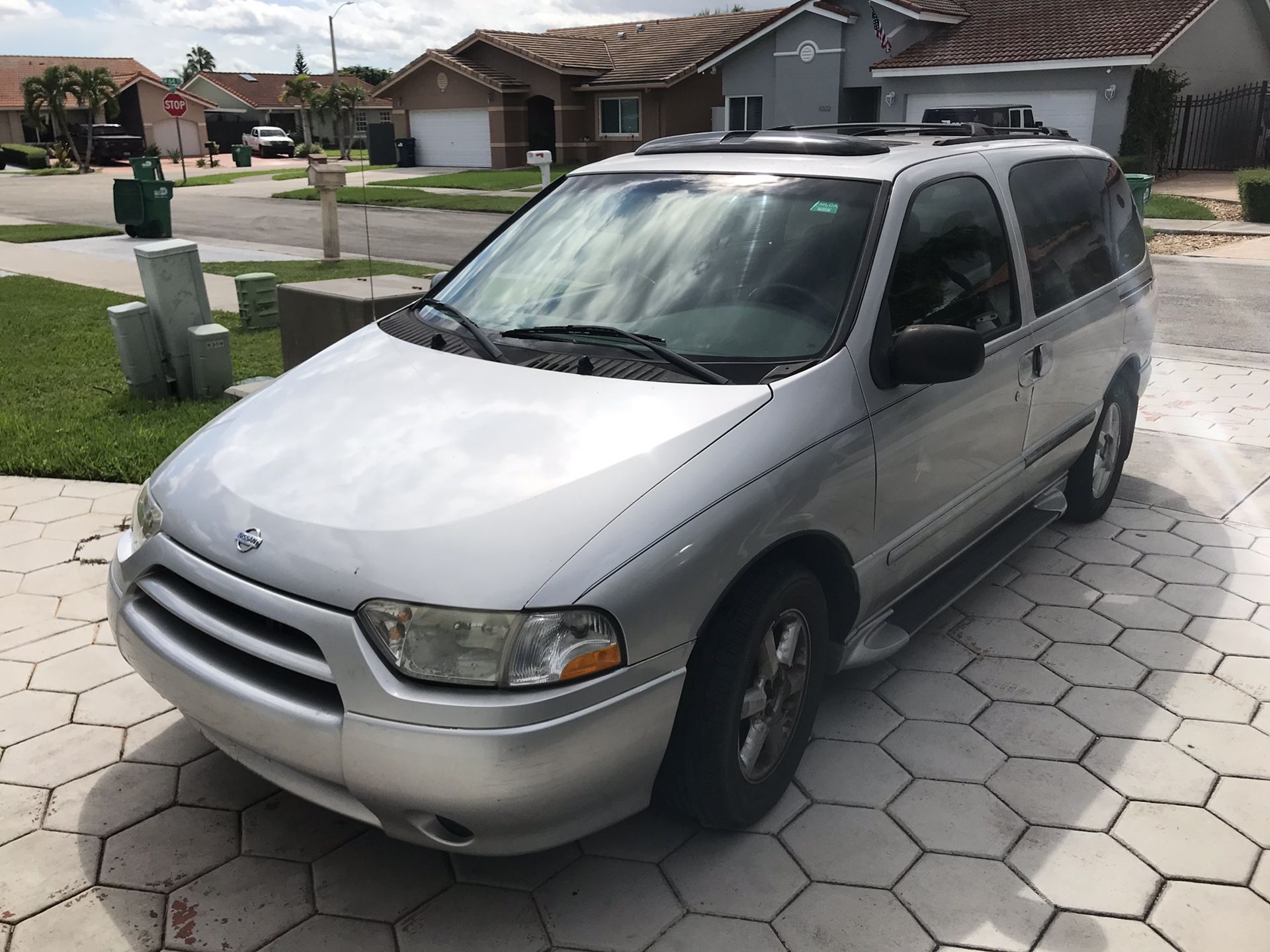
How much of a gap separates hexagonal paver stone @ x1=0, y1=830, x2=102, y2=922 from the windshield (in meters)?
1.98

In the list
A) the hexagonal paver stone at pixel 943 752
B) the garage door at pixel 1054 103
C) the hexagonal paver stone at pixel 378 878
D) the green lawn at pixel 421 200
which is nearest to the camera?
the hexagonal paver stone at pixel 378 878

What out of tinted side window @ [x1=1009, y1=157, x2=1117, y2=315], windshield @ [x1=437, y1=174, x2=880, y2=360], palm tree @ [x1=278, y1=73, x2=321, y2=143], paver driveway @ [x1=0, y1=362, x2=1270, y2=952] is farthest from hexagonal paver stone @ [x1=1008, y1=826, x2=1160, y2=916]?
palm tree @ [x1=278, y1=73, x2=321, y2=143]

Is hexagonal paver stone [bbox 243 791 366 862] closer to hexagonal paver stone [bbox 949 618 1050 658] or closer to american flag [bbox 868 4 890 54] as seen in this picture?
hexagonal paver stone [bbox 949 618 1050 658]

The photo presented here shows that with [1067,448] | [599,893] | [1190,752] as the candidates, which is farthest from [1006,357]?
[599,893]

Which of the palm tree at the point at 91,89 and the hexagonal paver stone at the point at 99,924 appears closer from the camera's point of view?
the hexagonal paver stone at the point at 99,924

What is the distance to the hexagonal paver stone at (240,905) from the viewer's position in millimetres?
2703

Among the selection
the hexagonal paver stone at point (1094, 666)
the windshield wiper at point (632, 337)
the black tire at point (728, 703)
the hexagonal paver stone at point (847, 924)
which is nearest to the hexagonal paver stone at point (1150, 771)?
the hexagonal paver stone at point (1094, 666)

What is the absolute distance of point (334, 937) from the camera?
271cm

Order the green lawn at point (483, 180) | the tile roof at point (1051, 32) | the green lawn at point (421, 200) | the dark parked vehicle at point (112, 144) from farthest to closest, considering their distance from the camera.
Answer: the dark parked vehicle at point (112, 144), the green lawn at point (483, 180), the tile roof at point (1051, 32), the green lawn at point (421, 200)

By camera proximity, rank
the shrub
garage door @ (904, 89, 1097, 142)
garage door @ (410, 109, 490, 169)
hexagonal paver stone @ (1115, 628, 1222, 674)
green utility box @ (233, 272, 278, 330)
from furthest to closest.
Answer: garage door @ (410, 109, 490, 169) → garage door @ (904, 89, 1097, 142) → the shrub → green utility box @ (233, 272, 278, 330) → hexagonal paver stone @ (1115, 628, 1222, 674)

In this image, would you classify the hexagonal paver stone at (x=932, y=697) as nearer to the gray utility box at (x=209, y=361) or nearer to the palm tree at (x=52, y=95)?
the gray utility box at (x=209, y=361)

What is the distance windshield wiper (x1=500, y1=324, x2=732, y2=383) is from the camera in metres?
3.08

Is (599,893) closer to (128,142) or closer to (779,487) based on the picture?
Result: (779,487)

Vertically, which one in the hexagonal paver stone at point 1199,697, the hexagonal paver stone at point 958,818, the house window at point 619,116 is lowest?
the hexagonal paver stone at point 958,818
